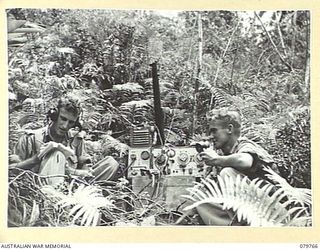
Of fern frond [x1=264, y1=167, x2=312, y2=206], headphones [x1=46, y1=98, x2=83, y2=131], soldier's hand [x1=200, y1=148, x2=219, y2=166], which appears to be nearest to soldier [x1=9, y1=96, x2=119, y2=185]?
headphones [x1=46, y1=98, x2=83, y2=131]

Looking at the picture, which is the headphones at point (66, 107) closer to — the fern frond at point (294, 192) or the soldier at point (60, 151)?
the soldier at point (60, 151)

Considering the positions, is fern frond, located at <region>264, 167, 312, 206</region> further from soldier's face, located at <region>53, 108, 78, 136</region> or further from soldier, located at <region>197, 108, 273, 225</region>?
soldier's face, located at <region>53, 108, 78, 136</region>

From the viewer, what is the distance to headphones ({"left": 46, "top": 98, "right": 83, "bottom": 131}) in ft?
2.90

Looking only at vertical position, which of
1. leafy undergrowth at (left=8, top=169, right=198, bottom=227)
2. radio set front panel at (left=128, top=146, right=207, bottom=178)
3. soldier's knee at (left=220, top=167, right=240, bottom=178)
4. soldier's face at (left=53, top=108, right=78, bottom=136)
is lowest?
leafy undergrowth at (left=8, top=169, right=198, bottom=227)

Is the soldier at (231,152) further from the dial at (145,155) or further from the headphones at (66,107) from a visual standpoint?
the headphones at (66,107)

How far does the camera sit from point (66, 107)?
0.89m

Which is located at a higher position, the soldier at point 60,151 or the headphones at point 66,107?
the headphones at point 66,107

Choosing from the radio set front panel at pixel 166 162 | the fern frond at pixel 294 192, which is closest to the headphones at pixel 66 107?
the radio set front panel at pixel 166 162

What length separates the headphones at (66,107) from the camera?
883 mm

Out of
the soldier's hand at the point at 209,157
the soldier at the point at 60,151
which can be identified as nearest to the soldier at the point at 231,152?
the soldier's hand at the point at 209,157

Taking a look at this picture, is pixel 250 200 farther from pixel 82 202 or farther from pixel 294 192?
pixel 82 202

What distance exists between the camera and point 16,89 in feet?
2.89

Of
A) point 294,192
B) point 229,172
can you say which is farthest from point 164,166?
point 294,192

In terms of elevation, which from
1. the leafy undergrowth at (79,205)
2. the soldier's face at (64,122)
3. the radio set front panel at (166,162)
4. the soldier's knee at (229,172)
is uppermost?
the soldier's face at (64,122)
